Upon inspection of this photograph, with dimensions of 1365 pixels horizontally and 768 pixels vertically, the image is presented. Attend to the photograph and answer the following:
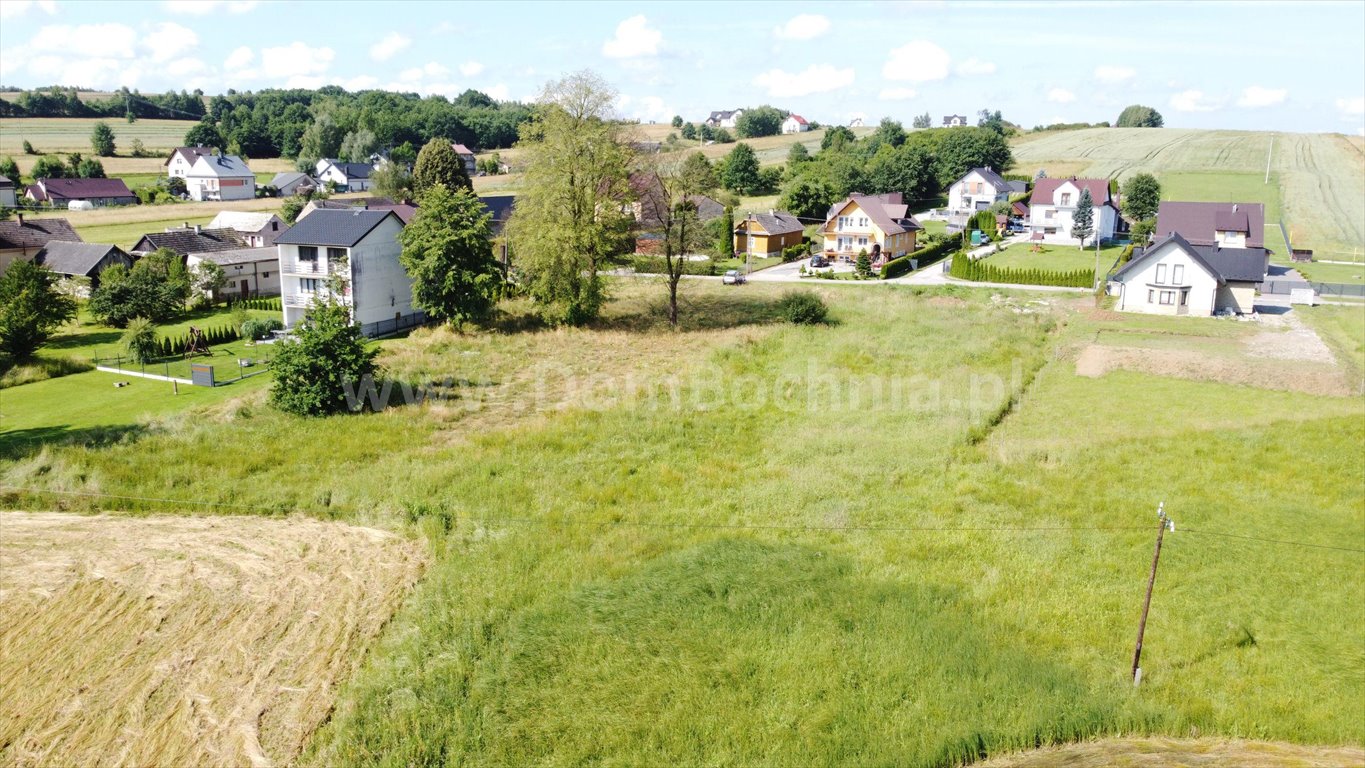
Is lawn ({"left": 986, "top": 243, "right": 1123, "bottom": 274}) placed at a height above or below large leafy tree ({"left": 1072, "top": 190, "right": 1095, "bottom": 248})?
below

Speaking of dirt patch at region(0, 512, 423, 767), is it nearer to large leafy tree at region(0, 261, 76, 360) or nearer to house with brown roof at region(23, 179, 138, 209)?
large leafy tree at region(0, 261, 76, 360)

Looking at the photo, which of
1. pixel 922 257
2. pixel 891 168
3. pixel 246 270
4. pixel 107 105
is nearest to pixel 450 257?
pixel 246 270

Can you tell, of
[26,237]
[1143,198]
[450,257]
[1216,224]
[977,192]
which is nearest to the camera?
[450,257]

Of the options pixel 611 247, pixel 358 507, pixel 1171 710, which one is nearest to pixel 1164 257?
pixel 611 247

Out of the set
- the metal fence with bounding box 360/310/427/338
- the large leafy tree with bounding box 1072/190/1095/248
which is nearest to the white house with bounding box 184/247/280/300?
the metal fence with bounding box 360/310/427/338

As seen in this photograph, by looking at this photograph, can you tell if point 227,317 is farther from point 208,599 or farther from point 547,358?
point 208,599

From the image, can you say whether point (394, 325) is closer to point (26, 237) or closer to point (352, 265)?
point (352, 265)

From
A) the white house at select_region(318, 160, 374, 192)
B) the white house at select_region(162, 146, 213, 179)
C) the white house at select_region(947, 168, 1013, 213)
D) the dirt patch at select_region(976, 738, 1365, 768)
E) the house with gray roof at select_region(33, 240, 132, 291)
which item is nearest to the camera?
the dirt patch at select_region(976, 738, 1365, 768)

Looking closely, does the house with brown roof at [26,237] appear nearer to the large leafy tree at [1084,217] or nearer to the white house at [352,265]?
the white house at [352,265]
